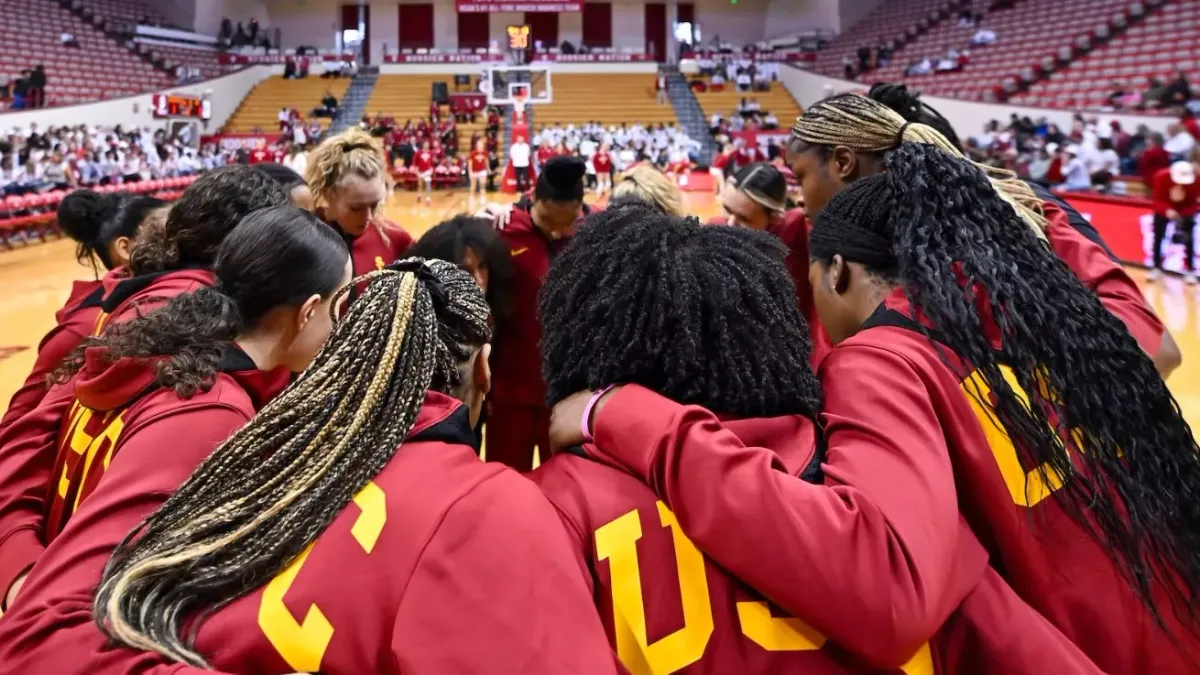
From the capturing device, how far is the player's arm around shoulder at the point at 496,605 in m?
0.81

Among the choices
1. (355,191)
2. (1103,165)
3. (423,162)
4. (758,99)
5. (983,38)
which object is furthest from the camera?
(758,99)

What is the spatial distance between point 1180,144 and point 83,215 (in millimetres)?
10458

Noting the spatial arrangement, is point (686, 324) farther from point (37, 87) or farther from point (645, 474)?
point (37, 87)

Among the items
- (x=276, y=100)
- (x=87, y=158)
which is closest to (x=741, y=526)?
(x=87, y=158)

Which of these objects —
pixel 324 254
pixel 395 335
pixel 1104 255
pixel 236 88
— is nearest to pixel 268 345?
pixel 324 254

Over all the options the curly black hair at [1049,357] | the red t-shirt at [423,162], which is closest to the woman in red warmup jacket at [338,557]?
the curly black hair at [1049,357]

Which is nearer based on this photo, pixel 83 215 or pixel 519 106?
pixel 83 215

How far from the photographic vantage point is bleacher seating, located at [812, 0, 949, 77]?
2438 centimetres

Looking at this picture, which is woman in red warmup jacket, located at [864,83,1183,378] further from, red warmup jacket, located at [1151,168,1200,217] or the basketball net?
the basketball net

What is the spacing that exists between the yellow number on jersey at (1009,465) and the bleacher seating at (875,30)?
24731mm

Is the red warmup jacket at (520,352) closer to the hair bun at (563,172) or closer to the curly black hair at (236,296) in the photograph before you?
the hair bun at (563,172)

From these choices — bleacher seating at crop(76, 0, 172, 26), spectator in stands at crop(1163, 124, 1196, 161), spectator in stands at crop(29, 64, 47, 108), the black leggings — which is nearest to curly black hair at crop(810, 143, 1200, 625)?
the black leggings

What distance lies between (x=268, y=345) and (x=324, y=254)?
193 mm

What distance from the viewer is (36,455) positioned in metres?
1.53
